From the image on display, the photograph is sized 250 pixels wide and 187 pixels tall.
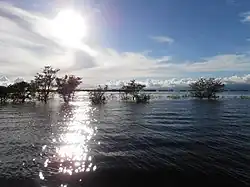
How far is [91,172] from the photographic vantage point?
13742 millimetres

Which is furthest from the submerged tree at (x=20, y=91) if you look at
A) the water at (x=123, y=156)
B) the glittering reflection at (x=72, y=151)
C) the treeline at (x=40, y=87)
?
the glittering reflection at (x=72, y=151)

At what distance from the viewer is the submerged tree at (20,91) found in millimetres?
69188

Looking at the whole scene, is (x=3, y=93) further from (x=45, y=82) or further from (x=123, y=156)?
(x=123, y=156)

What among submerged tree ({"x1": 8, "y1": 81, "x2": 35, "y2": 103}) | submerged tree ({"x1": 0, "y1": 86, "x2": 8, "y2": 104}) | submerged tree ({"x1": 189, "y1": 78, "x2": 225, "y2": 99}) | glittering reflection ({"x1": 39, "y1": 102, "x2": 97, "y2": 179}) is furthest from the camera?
submerged tree ({"x1": 189, "y1": 78, "x2": 225, "y2": 99})

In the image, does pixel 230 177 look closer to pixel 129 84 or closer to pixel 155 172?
pixel 155 172

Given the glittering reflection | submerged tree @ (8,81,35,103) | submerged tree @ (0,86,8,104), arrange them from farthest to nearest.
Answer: submerged tree @ (8,81,35,103) < submerged tree @ (0,86,8,104) < the glittering reflection

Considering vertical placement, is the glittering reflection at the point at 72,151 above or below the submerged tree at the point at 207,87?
below

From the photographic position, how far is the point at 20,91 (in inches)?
2753

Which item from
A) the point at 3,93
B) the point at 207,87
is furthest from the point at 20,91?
the point at 207,87

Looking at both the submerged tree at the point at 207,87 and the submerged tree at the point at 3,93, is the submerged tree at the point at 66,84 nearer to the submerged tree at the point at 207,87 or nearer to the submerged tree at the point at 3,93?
the submerged tree at the point at 3,93

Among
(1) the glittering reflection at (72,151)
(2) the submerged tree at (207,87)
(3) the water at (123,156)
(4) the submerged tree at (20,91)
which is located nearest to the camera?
(3) the water at (123,156)

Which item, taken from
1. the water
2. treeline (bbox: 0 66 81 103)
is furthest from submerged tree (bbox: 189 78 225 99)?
the water

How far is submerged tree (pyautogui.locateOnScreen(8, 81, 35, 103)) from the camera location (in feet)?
227

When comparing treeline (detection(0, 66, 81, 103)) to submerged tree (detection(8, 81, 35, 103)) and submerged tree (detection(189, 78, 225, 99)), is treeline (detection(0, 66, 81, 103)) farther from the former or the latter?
submerged tree (detection(189, 78, 225, 99))
